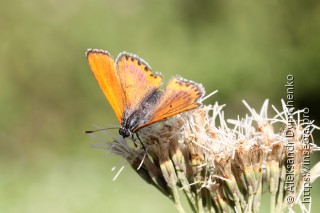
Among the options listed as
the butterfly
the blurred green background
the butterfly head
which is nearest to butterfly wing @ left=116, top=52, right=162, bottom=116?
the butterfly

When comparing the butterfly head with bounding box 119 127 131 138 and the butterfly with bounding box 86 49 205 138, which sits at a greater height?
the butterfly with bounding box 86 49 205 138

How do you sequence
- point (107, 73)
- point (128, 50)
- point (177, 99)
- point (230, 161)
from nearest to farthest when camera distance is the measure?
point (230, 161) → point (177, 99) → point (107, 73) → point (128, 50)

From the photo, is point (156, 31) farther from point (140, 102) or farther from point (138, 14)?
point (140, 102)

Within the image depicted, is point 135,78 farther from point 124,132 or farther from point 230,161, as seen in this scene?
point 230,161

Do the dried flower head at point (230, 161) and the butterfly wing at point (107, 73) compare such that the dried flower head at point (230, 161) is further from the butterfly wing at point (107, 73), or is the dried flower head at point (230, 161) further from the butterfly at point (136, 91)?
the butterfly wing at point (107, 73)

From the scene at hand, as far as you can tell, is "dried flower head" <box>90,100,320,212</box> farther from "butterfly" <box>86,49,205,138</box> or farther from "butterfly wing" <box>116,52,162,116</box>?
"butterfly wing" <box>116,52,162,116</box>

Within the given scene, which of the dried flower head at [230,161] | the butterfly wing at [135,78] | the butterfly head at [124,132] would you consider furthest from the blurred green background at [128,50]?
the dried flower head at [230,161]

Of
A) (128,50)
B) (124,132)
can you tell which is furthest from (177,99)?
(128,50)
